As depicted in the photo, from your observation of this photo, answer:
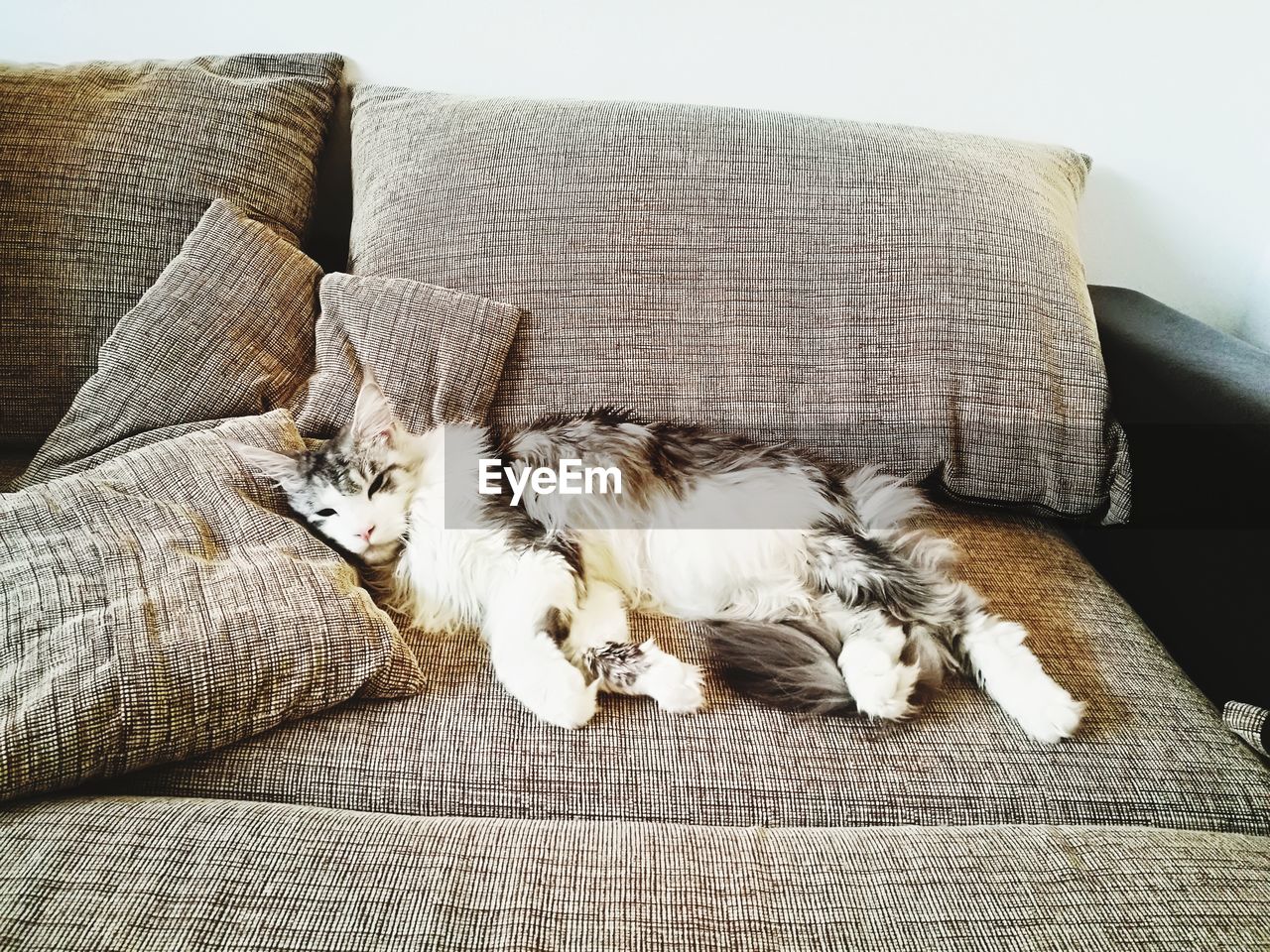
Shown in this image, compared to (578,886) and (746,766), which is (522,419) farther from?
(578,886)

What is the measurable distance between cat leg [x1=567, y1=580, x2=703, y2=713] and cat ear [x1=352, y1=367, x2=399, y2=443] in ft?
1.40

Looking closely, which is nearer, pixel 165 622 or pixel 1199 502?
pixel 165 622

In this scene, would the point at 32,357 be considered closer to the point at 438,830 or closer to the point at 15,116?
the point at 15,116

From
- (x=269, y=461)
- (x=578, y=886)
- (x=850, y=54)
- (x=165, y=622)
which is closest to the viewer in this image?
(x=578, y=886)

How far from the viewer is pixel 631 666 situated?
3.51 ft

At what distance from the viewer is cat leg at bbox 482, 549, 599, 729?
101cm

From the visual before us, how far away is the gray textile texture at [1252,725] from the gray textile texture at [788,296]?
416mm

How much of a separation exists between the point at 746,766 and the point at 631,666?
7.8 inches

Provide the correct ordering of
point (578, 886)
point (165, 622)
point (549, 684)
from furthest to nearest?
point (549, 684) → point (165, 622) → point (578, 886)

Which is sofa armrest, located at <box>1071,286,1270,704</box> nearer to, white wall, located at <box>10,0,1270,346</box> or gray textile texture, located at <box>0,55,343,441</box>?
white wall, located at <box>10,0,1270,346</box>

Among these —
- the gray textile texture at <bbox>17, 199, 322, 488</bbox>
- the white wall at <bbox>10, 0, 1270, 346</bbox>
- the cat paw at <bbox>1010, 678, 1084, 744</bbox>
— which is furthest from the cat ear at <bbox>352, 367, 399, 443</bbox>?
the cat paw at <bbox>1010, 678, 1084, 744</bbox>

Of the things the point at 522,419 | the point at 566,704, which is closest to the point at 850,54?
the point at 522,419

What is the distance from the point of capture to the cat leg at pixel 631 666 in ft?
3.43

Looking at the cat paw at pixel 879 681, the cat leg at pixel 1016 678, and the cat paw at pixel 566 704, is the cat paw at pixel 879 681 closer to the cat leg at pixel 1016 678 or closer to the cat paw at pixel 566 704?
the cat leg at pixel 1016 678
